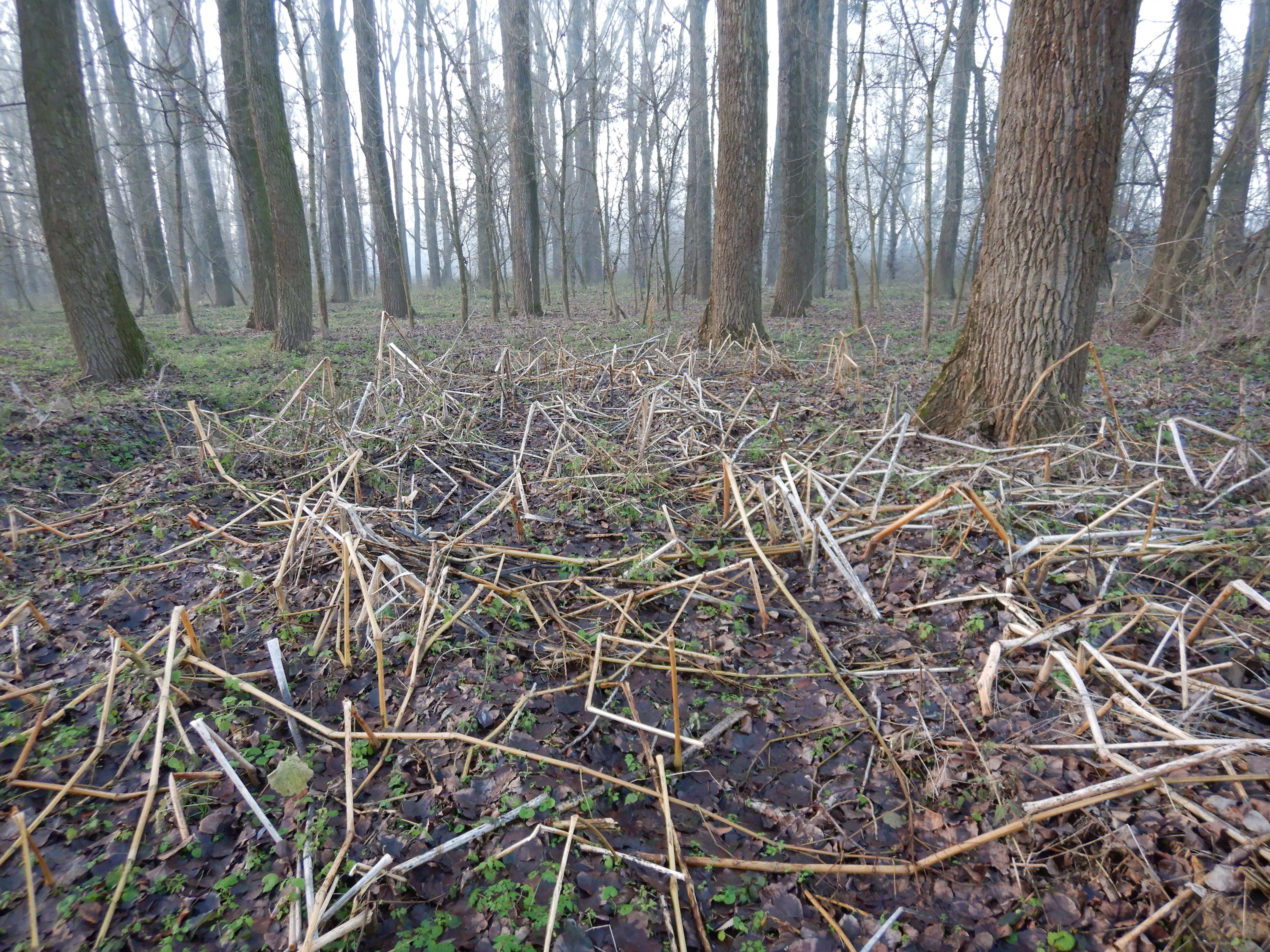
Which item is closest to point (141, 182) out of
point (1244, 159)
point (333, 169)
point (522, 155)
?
point (333, 169)

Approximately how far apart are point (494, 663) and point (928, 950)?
1699 mm

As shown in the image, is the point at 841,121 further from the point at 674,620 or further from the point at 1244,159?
the point at 674,620

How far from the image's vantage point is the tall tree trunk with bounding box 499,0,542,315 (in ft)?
41.7

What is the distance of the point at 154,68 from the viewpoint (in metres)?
8.32

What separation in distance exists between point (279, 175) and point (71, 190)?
364 cm

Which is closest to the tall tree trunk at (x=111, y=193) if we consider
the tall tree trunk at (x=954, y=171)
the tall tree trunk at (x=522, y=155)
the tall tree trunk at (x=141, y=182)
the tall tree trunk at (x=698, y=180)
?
the tall tree trunk at (x=141, y=182)

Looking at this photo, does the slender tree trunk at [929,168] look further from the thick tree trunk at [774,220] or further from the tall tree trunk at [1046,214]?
the tall tree trunk at [1046,214]

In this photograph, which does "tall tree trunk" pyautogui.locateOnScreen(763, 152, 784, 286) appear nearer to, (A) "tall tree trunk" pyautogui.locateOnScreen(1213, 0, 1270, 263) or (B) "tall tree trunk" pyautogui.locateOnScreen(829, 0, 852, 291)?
(B) "tall tree trunk" pyautogui.locateOnScreen(829, 0, 852, 291)

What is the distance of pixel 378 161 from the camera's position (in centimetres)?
1394

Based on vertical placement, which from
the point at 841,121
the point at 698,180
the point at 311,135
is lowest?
the point at 311,135

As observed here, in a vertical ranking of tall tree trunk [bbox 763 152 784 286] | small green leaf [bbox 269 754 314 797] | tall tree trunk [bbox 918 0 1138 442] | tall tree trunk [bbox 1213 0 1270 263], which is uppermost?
tall tree trunk [bbox 763 152 784 286]

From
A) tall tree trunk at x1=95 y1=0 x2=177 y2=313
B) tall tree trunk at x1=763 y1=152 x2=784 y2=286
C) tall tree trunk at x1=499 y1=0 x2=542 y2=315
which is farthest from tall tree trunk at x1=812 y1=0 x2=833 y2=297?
tall tree trunk at x1=95 y1=0 x2=177 y2=313

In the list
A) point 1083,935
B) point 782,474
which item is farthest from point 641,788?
point 782,474

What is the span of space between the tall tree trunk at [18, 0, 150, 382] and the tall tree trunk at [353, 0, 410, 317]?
20.2 ft
